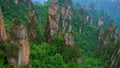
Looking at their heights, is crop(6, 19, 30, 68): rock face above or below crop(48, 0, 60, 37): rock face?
below

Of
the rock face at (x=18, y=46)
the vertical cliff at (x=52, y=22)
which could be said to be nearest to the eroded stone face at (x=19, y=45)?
the rock face at (x=18, y=46)

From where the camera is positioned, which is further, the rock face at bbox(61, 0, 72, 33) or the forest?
the rock face at bbox(61, 0, 72, 33)

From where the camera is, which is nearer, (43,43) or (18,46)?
(18,46)

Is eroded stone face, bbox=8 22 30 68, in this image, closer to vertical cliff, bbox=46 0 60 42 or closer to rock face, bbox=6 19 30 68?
rock face, bbox=6 19 30 68

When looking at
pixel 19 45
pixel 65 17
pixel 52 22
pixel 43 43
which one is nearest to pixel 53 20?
pixel 52 22

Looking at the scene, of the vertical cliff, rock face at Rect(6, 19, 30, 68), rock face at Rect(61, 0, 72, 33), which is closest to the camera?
rock face at Rect(6, 19, 30, 68)

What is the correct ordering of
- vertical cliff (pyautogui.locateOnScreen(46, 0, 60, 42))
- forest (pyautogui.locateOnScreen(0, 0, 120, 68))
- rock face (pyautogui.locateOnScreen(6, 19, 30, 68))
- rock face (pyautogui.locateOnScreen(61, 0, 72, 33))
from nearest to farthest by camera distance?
rock face (pyautogui.locateOnScreen(6, 19, 30, 68)), forest (pyautogui.locateOnScreen(0, 0, 120, 68)), vertical cliff (pyautogui.locateOnScreen(46, 0, 60, 42)), rock face (pyautogui.locateOnScreen(61, 0, 72, 33))

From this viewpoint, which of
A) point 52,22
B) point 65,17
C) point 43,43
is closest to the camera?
point 43,43

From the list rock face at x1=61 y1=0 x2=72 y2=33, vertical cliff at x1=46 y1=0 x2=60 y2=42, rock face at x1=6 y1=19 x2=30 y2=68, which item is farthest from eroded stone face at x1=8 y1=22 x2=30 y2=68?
rock face at x1=61 y1=0 x2=72 y2=33

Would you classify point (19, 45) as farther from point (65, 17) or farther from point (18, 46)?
point (65, 17)

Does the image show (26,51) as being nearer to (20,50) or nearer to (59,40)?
(20,50)

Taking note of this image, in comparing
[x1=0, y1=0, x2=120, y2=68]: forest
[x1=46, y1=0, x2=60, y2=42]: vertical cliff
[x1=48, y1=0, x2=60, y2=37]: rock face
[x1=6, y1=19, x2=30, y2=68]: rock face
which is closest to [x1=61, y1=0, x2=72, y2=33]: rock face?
[x1=0, y1=0, x2=120, y2=68]: forest
